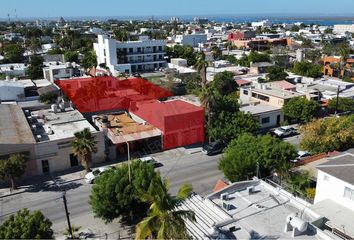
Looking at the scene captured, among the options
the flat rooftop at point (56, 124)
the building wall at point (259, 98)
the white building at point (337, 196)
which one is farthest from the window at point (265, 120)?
the flat rooftop at point (56, 124)

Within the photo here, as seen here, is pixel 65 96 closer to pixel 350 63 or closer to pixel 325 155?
pixel 325 155

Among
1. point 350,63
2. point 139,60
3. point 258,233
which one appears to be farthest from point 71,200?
point 350,63

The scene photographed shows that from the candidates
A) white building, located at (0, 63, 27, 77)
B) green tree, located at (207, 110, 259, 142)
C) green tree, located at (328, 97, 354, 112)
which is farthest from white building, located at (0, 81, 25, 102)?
green tree, located at (328, 97, 354, 112)

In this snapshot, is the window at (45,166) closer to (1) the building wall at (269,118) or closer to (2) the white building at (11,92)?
(2) the white building at (11,92)

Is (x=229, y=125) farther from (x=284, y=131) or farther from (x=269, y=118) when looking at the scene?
(x=269, y=118)

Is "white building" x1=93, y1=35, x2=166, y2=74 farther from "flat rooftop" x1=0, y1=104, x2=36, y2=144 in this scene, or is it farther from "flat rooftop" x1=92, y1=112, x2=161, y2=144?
"flat rooftop" x1=0, y1=104, x2=36, y2=144

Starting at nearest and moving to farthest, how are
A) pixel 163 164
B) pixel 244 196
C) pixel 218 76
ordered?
pixel 244 196 < pixel 163 164 < pixel 218 76
